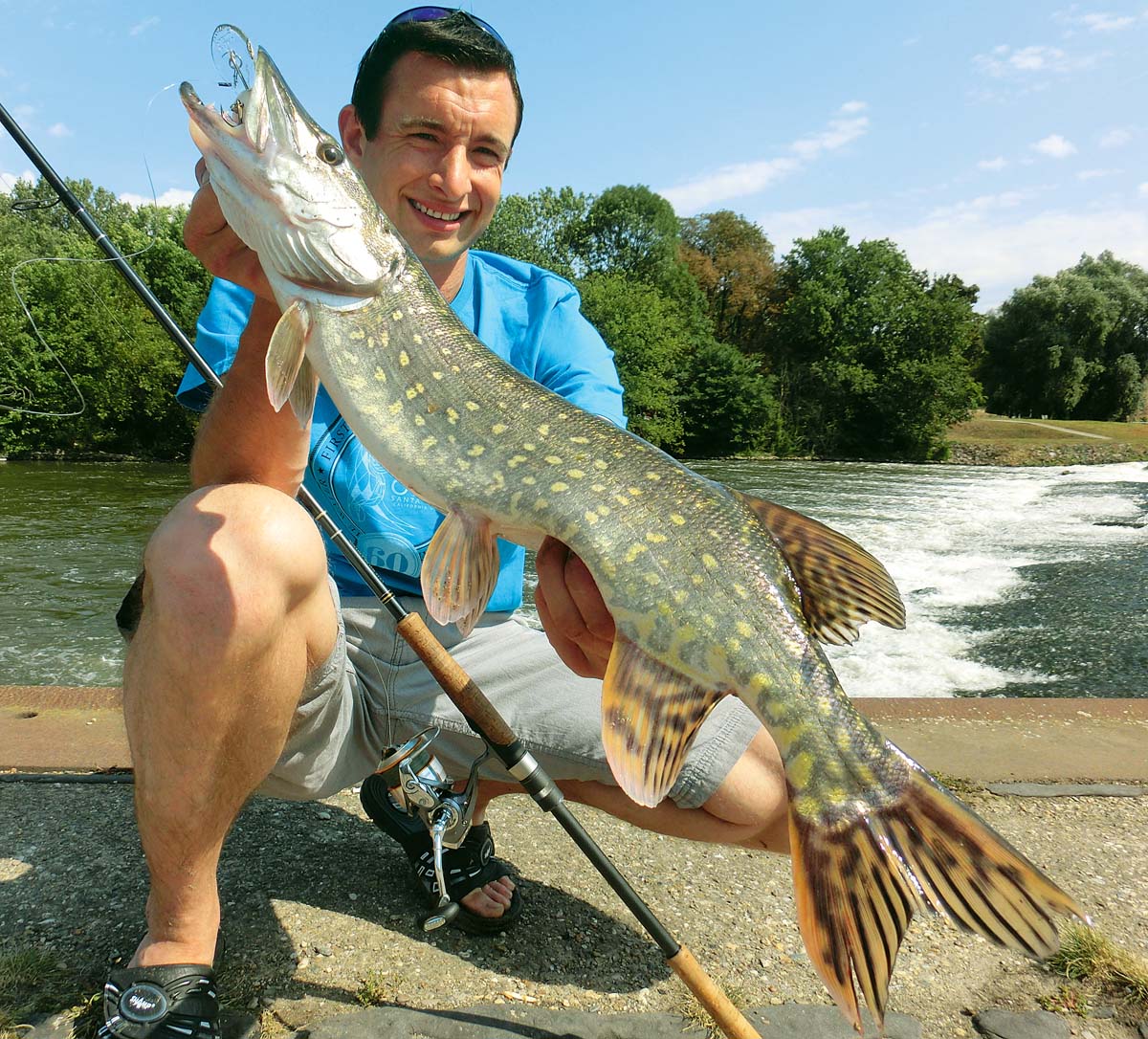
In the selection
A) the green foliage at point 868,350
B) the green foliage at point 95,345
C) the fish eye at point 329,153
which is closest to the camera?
the fish eye at point 329,153

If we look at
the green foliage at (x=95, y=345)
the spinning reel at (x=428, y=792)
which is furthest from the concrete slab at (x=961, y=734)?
the green foliage at (x=95, y=345)

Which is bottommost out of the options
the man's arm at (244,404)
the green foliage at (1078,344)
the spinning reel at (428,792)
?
the spinning reel at (428,792)

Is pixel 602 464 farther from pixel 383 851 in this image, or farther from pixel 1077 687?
pixel 1077 687

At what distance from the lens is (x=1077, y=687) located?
6438mm

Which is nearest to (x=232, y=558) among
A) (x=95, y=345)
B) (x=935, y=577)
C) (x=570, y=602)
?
(x=570, y=602)

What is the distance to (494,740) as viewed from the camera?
7.04ft

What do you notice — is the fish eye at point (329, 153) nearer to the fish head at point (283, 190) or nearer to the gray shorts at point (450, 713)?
the fish head at point (283, 190)

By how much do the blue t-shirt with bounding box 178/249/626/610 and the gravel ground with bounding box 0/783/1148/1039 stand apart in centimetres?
78

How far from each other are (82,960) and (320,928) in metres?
0.52

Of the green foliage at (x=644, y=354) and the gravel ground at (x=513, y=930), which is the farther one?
the green foliage at (x=644, y=354)

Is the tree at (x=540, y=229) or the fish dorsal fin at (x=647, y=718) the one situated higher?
the tree at (x=540, y=229)

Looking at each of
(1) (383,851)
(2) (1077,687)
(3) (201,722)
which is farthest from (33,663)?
(2) (1077,687)

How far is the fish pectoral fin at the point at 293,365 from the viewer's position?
1.79 meters

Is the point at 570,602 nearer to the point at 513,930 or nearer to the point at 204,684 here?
the point at 204,684
